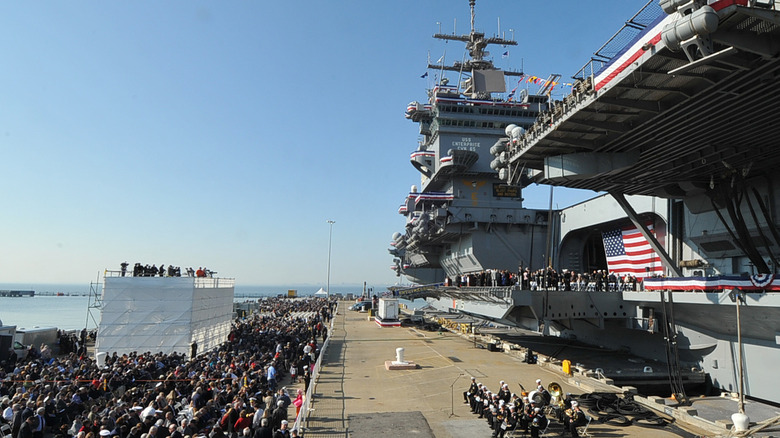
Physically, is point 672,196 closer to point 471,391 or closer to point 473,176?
point 471,391

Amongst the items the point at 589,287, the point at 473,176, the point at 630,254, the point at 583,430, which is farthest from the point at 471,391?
the point at 473,176

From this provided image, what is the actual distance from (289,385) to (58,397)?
7.78 metres

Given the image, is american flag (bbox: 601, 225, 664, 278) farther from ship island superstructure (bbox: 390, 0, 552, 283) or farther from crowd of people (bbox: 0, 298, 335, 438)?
crowd of people (bbox: 0, 298, 335, 438)

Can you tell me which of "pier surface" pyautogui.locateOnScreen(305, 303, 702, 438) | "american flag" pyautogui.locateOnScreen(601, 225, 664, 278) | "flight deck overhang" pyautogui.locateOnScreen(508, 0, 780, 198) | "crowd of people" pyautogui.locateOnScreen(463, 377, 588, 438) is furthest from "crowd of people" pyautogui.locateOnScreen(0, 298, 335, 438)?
"american flag" pyautogui.locateOnScreen(601, 225, 664, 278)

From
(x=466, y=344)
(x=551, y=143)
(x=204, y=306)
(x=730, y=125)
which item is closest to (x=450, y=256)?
(x=466, y=344)

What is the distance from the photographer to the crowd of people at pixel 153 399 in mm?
9781

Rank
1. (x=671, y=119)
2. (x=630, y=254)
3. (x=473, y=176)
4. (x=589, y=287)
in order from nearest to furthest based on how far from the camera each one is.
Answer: (x=671, y=119) < (x=589, y=287) < (x=630, y=254) < (x=473, y=176)

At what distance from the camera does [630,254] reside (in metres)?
27.8

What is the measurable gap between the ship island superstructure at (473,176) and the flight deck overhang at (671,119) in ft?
48.4

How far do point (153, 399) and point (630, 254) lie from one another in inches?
1039

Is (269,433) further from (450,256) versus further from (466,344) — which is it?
(450,256)

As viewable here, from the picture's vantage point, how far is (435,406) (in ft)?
43.8

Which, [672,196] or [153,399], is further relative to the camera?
[672,196]

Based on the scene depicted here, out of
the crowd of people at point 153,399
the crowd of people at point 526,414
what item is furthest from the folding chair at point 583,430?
the crowd of people at point 153,399
